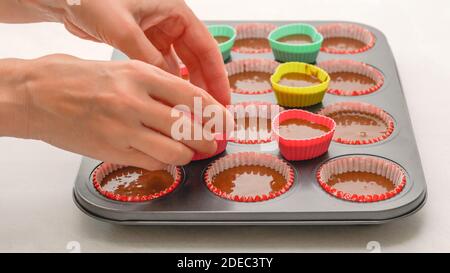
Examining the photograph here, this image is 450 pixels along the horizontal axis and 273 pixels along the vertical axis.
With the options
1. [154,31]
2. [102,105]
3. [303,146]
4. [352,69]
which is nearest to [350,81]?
[352,69]

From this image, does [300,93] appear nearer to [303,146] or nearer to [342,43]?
[303,146]

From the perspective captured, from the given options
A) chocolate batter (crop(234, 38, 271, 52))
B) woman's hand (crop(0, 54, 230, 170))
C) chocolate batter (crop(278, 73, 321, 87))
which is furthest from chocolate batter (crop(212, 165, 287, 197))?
chocolate batter (crop(234, 38, 271, 52))

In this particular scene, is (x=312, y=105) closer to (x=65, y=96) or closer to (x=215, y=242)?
(x=215, y=242)

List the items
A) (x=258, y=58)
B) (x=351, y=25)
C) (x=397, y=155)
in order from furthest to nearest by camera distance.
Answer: (x=351, y=25), (x=258, y=58), (x=397, y=155)

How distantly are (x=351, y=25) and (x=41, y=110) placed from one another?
47.7 inches

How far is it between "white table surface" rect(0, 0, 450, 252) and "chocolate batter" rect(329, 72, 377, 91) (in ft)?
0.42

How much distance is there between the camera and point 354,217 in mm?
1445

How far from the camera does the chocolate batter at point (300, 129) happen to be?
5.78 feet

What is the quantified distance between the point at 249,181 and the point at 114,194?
31 cm

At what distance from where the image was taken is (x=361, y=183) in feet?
5.32

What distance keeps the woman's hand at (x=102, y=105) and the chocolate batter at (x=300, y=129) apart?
0.40 meters

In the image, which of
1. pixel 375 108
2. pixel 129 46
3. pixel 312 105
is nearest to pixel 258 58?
pixel 312 105

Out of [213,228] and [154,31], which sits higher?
[154,31]

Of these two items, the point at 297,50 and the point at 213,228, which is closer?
the point at 213,228
